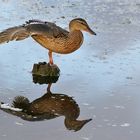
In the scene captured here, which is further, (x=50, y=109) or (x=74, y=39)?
(x=74, y=39)

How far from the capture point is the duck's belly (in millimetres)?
6223

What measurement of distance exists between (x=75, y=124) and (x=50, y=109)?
1.32 ft

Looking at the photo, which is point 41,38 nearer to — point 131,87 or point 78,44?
point 78,44

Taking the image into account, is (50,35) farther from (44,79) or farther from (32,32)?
(44,79)

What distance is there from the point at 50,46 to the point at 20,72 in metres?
0.47

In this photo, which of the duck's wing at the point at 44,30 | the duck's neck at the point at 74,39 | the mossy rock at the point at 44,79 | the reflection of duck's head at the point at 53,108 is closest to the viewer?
the reflection of duck's head at the point at 53,108

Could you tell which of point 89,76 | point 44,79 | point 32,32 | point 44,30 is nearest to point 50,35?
point 44,30

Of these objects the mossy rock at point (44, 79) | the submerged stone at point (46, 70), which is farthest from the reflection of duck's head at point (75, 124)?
the submerged stone at point (46, 70)

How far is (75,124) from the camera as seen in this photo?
16.4 ft

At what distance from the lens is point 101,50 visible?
722 cm

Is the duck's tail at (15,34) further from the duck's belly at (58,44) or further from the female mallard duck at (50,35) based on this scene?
the duck's belly at (58,44)

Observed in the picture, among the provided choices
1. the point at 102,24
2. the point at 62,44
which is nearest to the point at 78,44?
the point at 62,44

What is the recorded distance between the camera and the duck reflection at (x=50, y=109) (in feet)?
16.5

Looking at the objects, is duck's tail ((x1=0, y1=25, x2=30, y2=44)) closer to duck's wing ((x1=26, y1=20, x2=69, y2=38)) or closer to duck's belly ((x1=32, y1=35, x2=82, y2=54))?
duck's wing ((x1=26, y1=20, x2=69, y2=38))
